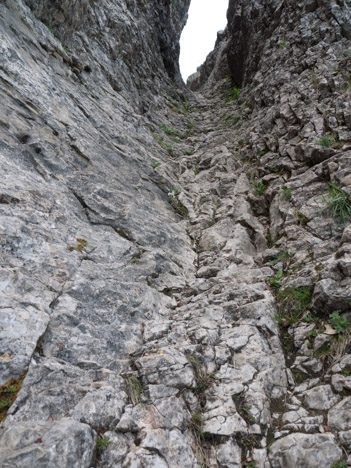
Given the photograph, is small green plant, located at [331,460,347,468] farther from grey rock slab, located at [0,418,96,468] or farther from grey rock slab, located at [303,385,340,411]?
grey rock slab, located at [0,418,96,468]

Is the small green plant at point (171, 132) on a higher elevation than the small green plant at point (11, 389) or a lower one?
higher

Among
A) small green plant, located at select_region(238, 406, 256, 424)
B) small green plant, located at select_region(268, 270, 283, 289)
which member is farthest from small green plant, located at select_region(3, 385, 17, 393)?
small green plant, located at select_region(268, 270, 283, 289)

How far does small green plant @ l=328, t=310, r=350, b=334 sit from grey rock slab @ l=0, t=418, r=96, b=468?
122 inches

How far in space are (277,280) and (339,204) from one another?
74.5 inches

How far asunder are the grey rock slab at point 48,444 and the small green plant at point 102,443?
7 centimetres

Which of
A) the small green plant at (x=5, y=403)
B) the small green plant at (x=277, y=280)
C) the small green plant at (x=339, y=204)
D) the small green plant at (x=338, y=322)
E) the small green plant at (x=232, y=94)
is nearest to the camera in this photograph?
the small green plant at (x=5, y=403)

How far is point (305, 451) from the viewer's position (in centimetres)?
286

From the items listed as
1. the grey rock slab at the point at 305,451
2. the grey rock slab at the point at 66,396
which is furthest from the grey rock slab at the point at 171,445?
the grey rock slab at the point at 305,451

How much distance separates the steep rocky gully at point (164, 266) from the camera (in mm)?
2953

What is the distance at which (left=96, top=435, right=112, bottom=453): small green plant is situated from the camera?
2746 mm

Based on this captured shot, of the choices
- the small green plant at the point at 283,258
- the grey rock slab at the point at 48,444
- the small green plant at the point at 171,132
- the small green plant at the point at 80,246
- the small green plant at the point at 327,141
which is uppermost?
the small green plant at the point at 171,132

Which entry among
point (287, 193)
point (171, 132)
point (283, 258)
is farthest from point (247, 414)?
point (171, 132)

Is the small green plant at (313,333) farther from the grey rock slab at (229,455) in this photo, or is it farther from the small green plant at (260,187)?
the small green plant at (260,187)

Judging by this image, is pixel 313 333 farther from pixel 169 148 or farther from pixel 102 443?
pixel 169 148
